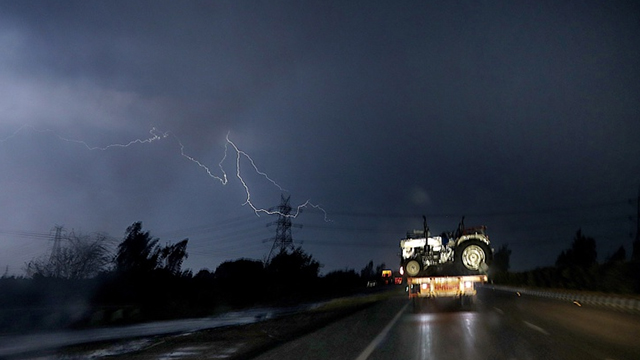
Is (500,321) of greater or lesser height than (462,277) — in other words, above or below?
below

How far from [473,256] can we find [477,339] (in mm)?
10363

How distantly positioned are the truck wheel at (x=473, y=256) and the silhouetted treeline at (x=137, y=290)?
1741 cm

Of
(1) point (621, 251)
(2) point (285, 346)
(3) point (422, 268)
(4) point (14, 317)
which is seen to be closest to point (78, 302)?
(4) point (14, 317)

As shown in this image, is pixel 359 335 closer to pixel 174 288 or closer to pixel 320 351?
pixel 320 351

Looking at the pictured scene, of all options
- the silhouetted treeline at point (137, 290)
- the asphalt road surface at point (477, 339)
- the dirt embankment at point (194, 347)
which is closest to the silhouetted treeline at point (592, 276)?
the asphalt road surface at point (477, 339)

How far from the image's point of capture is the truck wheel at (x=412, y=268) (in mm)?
24039

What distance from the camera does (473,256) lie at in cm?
2339

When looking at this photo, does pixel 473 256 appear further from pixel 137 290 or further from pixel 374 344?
pixel 137 290

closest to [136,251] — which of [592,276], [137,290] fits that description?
[137,290]

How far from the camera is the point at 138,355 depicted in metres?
13.2

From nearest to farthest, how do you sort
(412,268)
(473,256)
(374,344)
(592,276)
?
(374,344) → (473,256) → (412,268) → (592,276)

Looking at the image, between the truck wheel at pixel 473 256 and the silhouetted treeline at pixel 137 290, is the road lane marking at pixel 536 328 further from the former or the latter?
the silhouetted treeline at pixel 137 290

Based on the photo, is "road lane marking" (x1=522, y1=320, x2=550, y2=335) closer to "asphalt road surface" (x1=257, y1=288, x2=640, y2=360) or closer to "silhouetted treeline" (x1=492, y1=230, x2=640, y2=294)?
"asphalt road surface" (x1=257, y1=288, x2=640, y2=360)

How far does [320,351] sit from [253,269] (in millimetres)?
61642
